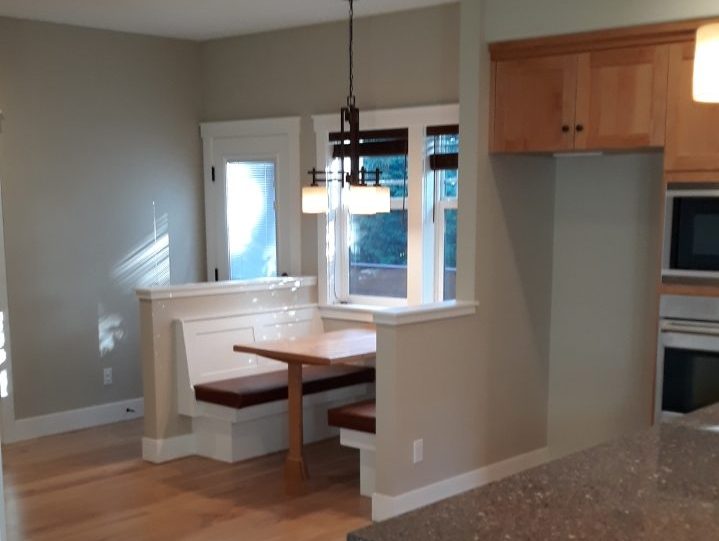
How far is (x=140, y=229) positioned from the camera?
5980 millimetres

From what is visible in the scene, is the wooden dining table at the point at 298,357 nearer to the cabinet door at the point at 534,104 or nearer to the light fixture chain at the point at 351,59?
the cabinet door at the point at 534,104

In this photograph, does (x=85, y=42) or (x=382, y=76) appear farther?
(x=85, y=42)

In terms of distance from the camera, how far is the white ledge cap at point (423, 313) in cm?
387

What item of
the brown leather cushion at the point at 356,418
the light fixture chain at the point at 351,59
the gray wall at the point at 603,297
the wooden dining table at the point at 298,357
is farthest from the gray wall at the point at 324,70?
the brown leather cushion at the point at 356,418

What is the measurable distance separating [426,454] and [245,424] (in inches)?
52.0

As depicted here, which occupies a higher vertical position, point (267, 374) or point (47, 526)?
point (267, 374)

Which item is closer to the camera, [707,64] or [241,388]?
[707,64]

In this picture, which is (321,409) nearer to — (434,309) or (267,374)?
(267,374)

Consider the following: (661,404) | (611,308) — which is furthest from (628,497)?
(611,308)

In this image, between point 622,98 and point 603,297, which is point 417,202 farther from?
point 622,98

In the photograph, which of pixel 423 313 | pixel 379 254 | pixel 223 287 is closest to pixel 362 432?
pixel 423 313

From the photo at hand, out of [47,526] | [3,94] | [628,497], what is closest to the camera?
[628,497]

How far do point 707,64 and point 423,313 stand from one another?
2.23 meters

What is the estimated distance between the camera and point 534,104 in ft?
13.3
